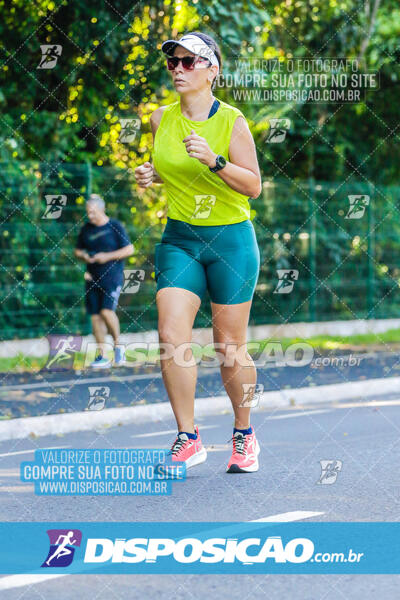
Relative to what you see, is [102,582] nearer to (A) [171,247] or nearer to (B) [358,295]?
(A) [171,247]

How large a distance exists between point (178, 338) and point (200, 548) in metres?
1.53

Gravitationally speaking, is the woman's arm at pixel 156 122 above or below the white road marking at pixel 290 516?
above

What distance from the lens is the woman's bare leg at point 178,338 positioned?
5938 millimetres

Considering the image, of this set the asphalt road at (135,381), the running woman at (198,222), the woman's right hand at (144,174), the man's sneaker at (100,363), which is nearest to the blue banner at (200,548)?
the running woman at (198,222)

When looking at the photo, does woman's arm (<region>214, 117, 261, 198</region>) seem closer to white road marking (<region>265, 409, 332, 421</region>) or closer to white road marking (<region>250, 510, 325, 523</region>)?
white road marking (<region>250, 510, 325, 523</region>)

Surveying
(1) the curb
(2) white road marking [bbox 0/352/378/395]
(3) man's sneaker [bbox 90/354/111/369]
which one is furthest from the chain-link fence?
(1) the curb

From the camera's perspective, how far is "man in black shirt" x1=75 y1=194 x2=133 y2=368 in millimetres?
11852

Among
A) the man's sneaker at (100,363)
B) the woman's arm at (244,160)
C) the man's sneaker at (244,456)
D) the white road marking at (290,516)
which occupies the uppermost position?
the woman's arm at (244,160)

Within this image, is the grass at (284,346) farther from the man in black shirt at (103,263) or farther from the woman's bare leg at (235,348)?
the woman's bare leg at (235,348)

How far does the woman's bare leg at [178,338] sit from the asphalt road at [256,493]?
438 millimetres

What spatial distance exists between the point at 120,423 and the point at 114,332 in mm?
3176

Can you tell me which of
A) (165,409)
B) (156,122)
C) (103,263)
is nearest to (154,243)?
(103,263)

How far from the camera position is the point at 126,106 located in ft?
48.2

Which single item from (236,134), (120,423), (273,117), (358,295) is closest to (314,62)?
(273,117)
